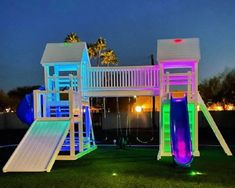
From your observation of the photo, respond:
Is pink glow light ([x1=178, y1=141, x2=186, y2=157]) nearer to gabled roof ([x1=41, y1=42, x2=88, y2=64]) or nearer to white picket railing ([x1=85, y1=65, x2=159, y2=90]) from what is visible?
white picket railing ([x1=85, y1=65, x2=159, y2=90])

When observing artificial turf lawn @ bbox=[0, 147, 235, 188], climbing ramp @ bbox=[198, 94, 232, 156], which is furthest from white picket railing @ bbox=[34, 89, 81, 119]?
climbing ramp @ bbox=[198, 94, 232, 156]

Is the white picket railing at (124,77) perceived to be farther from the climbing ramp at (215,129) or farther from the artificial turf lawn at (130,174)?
the artificial turf lawn at (130,174)

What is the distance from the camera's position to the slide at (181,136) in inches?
421

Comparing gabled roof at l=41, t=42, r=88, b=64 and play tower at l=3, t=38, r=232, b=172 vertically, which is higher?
gabled roof at l=41, t=42, r=88, b=64

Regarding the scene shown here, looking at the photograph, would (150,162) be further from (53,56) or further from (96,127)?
(96,127)

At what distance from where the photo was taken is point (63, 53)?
48.3ft

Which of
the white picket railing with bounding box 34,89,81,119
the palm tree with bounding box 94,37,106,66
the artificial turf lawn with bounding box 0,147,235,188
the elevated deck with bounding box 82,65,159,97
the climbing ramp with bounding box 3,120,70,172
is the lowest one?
the artificial turf lawn with bounding box 0,147,235,188

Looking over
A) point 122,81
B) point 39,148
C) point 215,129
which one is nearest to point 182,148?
point 215,129

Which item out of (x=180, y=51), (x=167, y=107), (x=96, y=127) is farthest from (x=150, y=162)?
(x=96, y=127)

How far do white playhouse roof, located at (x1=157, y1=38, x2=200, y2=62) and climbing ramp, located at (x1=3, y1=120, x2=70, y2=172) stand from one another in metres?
4.21

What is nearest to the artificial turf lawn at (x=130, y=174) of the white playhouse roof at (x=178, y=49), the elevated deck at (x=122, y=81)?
the elevated deck at (x=122, y=81)

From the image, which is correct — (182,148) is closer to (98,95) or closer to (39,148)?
(39,148)

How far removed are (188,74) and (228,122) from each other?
22.4 m

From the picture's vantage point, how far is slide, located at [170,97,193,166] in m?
10.7
